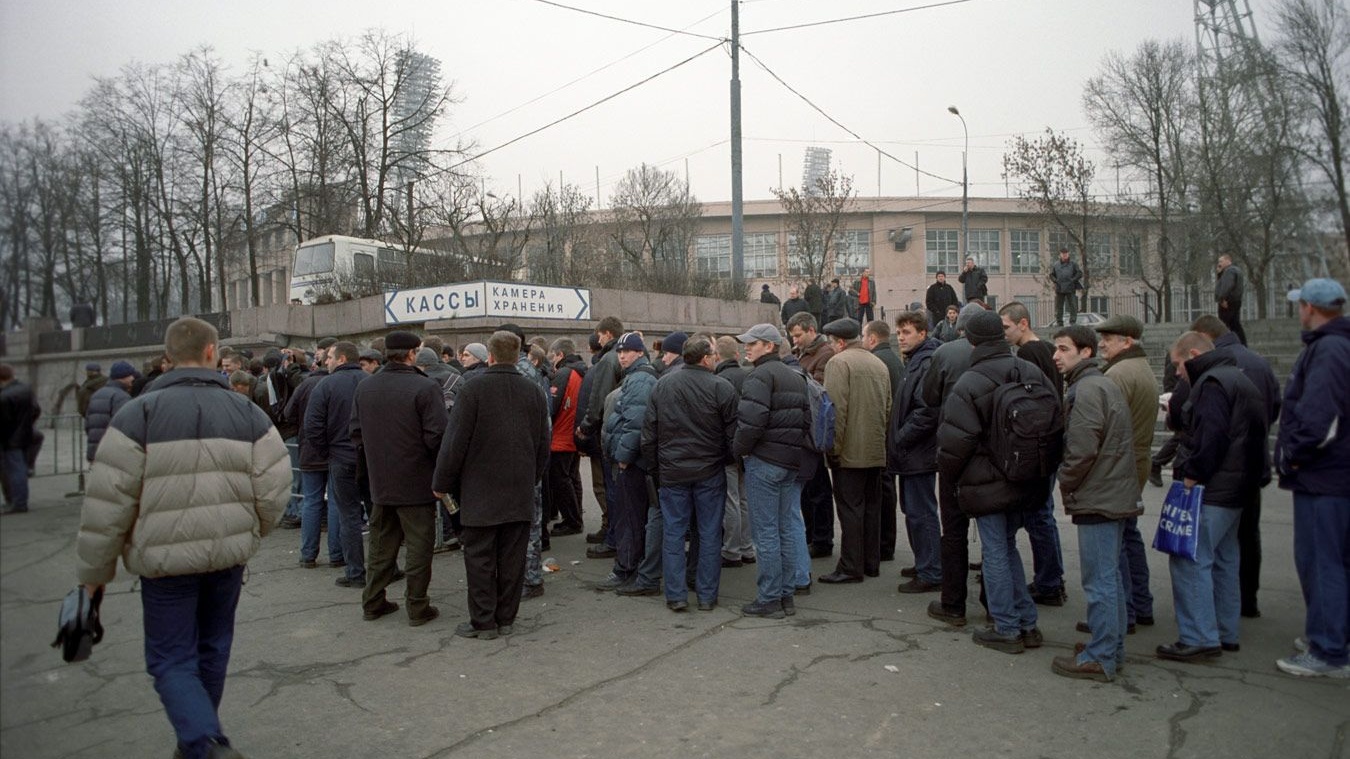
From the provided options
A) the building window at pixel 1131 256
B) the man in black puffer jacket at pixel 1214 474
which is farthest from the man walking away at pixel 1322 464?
the building window at pixel 1131 256

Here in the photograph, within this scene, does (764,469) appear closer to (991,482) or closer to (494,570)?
(991,482)

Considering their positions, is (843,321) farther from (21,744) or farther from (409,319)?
(409,319)

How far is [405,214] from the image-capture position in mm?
28453

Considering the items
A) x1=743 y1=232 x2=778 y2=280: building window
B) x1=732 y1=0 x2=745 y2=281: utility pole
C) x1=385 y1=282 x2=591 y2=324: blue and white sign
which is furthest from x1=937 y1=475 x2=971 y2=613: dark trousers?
x1=743 y1=232 x2=778 y2=280: building window

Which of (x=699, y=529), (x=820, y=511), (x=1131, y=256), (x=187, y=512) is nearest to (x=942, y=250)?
(x=1131, y=256)

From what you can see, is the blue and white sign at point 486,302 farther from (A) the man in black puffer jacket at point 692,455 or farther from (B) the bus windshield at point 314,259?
(A) the man in black puffer jacket at point 692,455

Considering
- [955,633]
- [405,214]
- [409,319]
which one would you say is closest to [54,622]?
[955,633]

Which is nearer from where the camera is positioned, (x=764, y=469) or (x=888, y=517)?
(x=764, y=469)

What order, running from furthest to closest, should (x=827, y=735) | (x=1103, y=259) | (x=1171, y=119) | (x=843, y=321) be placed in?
(x=1103, y=259) → (x=1171, y=119) → (x=843, y=321) → (x=827, y=735)

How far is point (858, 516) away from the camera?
692 centimetres

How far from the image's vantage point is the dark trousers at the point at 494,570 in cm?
574

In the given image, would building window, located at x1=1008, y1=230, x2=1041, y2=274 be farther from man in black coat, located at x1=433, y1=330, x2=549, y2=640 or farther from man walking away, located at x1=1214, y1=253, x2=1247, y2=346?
man in black coat, located at x1=433, y1=330, x2=549, y2=640

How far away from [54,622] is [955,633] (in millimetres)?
4758

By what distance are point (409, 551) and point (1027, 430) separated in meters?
4.02
